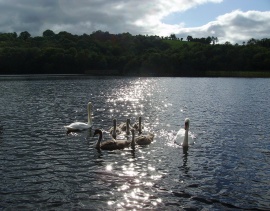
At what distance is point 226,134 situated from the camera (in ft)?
95.2

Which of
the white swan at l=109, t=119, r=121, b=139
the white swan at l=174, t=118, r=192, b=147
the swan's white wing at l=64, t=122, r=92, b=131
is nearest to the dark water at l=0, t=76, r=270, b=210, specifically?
the white swan at l=174, t=118, r=192, b=147

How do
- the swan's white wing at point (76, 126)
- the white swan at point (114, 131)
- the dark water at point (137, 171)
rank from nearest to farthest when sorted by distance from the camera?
the dark water at point (137, 171), the white swan at point (114, 131), the swan's white wing at point (76, 126)

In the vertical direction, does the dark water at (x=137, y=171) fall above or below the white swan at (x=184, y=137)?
below

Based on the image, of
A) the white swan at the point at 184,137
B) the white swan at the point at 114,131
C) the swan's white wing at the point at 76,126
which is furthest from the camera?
the swan's white wing at the point at 76,126

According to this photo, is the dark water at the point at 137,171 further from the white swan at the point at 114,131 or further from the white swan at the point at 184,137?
the white swan at the point at 114,131

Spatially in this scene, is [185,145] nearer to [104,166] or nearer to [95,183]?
[104,166]

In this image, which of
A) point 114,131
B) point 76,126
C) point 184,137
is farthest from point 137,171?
point 76,126

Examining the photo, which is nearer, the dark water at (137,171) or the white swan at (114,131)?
the dark water at (137,171)

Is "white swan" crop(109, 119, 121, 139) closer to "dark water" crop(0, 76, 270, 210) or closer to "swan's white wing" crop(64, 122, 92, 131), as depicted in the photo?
"dark water" crop(0, 76, 270, 210)

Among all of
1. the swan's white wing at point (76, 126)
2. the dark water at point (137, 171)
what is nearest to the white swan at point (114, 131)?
the dark water at point (137, 171)

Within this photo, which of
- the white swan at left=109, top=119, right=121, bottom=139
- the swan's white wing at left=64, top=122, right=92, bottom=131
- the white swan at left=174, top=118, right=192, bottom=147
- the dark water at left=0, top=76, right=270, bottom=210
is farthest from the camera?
the swan's white wing at left=64, top=122, right=92, bottom=131

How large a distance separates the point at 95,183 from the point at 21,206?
3660 mm

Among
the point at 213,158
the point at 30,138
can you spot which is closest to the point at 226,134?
the point at 213,158

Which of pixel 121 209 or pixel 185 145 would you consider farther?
pixel 185 145
